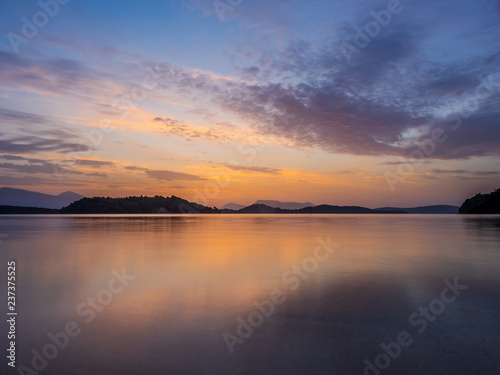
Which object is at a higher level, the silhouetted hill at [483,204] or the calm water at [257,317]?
the silhouetted hill at [483,204]

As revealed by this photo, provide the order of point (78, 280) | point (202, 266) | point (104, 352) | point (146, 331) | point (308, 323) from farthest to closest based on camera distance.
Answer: point (202, 266), point (78, 280), point (308, 323), point (146, 331), point (104, 352)

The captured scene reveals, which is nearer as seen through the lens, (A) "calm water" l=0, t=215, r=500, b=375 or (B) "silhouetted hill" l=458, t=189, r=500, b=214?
(A) "calm water" l=0, t=215, r=500, b=375

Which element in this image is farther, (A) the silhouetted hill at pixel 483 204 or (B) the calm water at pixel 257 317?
(A) the silhouetted hill at pixel 483 204

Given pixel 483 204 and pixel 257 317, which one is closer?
pixel 257 317

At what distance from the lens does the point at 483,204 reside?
165 m

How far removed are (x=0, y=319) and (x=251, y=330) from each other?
21.5ft

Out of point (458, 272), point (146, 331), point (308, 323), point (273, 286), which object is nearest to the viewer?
point (146, 331)

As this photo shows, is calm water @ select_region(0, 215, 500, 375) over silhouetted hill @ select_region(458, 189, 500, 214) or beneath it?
beneath

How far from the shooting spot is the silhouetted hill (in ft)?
503

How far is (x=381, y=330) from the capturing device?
7.54m

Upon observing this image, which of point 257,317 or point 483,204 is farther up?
point 483,204

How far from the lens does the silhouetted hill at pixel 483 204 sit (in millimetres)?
153375

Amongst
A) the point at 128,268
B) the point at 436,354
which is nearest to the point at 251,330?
the point at 436,354

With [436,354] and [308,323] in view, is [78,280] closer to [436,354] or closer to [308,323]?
[308,323]
